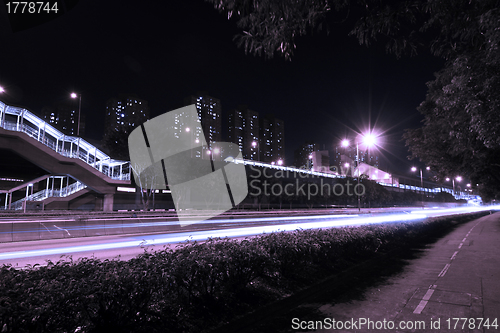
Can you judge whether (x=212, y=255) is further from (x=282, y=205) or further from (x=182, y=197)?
(x=282, y=205)

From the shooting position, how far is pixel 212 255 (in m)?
5.80

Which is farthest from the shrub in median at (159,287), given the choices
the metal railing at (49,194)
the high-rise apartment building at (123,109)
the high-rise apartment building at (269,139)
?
the high-rise apartment building at (269,139)

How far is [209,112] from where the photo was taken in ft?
344

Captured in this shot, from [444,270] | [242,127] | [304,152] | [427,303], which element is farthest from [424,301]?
[304,152]

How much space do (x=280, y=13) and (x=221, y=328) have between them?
579 cm

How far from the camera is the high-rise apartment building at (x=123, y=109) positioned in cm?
10100

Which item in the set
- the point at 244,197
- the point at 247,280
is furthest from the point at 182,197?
the point at 247,280

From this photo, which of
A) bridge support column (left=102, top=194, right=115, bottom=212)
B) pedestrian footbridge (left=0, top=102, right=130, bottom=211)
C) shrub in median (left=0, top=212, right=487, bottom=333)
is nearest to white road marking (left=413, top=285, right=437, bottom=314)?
shrub in median (left=0, top=212, right=487, bottom=333)

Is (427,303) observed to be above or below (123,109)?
below

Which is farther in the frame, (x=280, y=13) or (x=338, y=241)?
(x=338, y=241)

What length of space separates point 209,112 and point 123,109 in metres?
31.4

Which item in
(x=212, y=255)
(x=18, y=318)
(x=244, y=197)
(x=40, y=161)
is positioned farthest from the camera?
(x=244, y=197)

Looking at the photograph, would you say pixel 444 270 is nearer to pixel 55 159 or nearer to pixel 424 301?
pixel 424 301

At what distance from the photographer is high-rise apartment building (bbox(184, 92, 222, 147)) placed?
4023 inches
